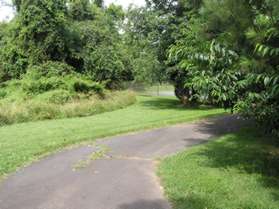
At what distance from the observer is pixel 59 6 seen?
2441cm

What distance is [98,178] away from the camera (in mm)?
7047

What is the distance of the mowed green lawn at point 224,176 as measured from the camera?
5660 mm

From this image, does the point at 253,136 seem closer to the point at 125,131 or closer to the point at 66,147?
the point at 125,131

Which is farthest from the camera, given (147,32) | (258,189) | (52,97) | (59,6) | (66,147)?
(59,6)

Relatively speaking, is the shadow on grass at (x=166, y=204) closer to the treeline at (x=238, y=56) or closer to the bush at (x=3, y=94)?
the treeline at (x=238, y=56)

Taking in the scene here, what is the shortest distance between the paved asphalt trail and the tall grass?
5808 mm

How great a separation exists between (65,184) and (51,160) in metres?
2.03

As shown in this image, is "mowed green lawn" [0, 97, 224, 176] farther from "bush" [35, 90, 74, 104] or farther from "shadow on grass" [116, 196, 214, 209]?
"shadow on grass" [116, 196, 214, 209]

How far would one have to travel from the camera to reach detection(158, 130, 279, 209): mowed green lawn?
18.6 ft

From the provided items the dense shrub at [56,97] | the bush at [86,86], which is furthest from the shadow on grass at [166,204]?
the bush at [86,86]

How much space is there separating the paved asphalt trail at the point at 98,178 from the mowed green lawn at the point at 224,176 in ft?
1.24

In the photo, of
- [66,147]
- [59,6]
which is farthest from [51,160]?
[59,6]

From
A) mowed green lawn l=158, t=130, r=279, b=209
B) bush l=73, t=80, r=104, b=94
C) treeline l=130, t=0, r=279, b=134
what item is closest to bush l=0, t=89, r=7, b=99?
bush l=73, t=80, r=104, b=94

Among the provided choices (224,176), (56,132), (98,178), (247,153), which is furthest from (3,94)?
(224,176)
